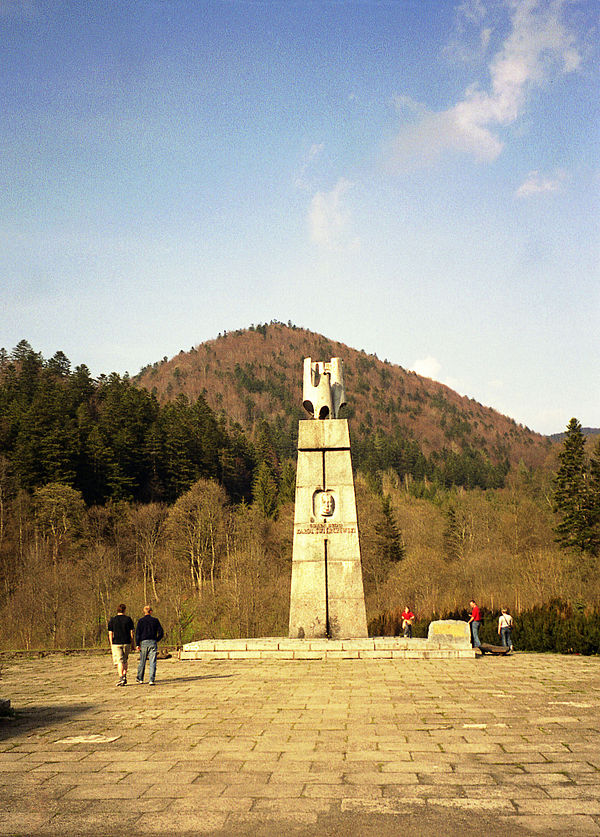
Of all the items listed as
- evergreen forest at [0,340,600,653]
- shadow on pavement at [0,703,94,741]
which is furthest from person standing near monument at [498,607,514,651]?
shadow on pavement at [0,703,94,741]

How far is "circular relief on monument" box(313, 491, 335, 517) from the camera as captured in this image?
17656mm

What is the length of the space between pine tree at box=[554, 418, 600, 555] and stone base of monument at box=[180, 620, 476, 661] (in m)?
29.9

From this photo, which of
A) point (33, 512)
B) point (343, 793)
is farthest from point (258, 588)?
point (343, 793)

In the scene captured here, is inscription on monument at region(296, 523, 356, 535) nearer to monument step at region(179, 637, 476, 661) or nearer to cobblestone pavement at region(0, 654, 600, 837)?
monument step at region(179, 637, 476, 661)

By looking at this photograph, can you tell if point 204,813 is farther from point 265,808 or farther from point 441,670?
point 441,670

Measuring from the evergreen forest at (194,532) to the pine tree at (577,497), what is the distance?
0.36ft

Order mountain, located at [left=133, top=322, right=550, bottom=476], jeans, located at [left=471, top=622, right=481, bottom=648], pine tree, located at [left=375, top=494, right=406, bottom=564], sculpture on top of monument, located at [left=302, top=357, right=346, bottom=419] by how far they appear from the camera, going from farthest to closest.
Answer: mountain, located at [left=133, top=322, right=550, bottom=476] < pine tree, located at [left=375, top=494, right=406, bottom=564] < sculpture on top of monument, located at [left=302, top=357, right=346, bottom=419] < jeans, located at [left=471, top=622, right=481, bottom=648]

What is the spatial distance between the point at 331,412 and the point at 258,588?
2675 centimetres

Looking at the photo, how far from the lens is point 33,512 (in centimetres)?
5275

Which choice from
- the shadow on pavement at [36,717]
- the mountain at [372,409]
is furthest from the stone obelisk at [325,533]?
the mountain at [372,409]

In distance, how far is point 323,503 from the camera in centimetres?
1770

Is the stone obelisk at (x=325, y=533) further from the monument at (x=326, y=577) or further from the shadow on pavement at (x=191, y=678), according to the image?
the shadow on pavement at (x=191, y=678)

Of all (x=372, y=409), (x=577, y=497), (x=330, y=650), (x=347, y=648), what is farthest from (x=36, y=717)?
(x=372, y=409)

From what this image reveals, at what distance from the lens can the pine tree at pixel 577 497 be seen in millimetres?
42944
